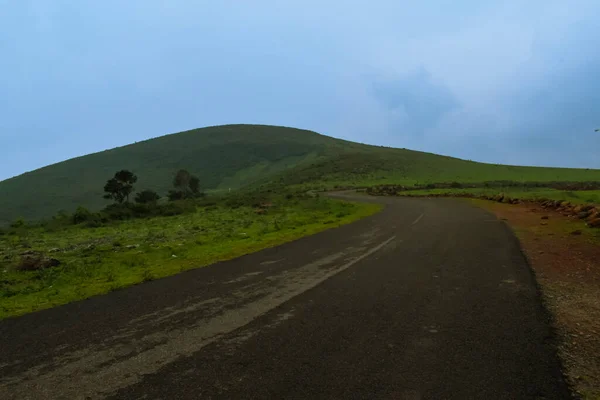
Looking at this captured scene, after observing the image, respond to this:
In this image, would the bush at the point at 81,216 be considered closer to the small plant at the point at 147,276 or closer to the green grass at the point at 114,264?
the green grass at the point at 114,264

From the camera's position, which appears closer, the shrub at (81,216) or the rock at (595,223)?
the rock at (595,223)

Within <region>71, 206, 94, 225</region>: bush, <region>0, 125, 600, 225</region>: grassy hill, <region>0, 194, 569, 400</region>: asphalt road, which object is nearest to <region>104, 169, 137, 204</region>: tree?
<region>71, 206, 94, 225</region>: bush

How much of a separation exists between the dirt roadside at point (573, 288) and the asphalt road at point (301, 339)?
0.21 m

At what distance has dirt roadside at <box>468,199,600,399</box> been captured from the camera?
4.21 m

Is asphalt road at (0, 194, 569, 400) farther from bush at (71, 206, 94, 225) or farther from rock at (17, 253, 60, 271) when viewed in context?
bush at (71, 206, 94, 225)

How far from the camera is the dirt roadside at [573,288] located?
Answer: 166 inches

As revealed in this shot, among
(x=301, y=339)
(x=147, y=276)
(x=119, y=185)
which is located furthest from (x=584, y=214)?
(x=119, y=185)

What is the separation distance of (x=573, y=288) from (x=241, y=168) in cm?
13980

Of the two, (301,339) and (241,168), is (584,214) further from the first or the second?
(241,168)

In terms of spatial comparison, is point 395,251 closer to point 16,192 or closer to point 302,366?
point 302,366

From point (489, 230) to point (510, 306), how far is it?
10.3 metres

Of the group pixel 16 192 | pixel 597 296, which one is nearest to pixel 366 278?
pixel 597 296

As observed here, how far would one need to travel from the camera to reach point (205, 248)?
14352 millimetres

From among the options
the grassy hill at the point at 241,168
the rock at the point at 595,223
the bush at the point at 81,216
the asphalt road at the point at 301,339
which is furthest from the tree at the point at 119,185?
the rock at the point at 595,223
